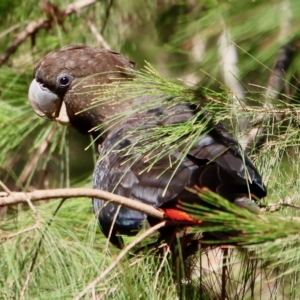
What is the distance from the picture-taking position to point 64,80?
274 centimetres

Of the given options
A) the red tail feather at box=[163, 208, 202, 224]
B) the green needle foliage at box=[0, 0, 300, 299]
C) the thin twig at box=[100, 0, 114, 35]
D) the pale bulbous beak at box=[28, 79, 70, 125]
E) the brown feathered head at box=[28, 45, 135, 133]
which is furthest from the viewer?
the thin twig at box=[100, 0, 114, 35]

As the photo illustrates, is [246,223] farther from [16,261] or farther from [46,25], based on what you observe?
[46,25]

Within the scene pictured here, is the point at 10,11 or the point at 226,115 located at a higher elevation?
the point at 10,11

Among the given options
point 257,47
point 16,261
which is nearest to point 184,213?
point 16,261

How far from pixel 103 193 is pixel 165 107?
0.52 m

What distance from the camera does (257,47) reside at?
2.19m

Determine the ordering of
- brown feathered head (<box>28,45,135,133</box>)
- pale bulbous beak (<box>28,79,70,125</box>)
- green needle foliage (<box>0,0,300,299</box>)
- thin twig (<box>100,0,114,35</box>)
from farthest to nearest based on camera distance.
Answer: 1. thin twig (<box>100,0,114,35</box>)
2. pale bulbous beak (<box>28,79,70,125</box>)
3. brown feathered head (<box>28,45,135,133</box>)
4. green needle foliage (<box>0,0,300,299</box>)

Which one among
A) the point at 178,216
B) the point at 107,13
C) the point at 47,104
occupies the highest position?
the point at 107,13

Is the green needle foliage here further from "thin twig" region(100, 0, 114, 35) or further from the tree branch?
"thin twig" region(100, 0, 114, 35)

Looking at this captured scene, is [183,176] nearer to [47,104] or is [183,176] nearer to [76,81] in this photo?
[76,81]

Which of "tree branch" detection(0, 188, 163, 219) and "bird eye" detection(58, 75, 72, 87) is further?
"bird eye" detection(58, 75, 72, 87)

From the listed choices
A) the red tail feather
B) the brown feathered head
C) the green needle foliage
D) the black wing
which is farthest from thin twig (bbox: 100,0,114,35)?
the red tail feather

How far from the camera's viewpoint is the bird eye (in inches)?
107

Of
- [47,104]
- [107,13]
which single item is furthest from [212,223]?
[107,13]
